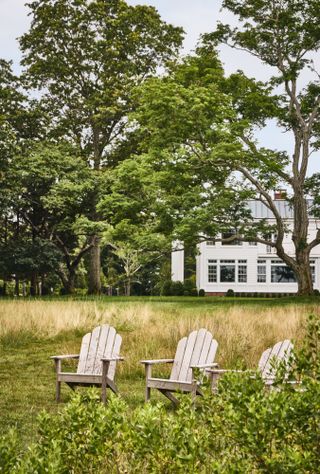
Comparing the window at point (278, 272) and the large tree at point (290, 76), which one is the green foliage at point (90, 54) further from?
the window at point (278, 272)

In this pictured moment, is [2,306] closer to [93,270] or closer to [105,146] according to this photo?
[93,270]

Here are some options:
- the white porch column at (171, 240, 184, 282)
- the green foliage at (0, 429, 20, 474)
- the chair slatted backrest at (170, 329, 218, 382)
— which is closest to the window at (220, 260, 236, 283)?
the white porch column at (171, 240, 184, 282)

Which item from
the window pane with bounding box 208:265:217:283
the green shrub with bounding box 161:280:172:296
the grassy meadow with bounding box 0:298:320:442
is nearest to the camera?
the grassy meadow with bounding box 0:298:320:442

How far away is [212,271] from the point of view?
51.3 metres

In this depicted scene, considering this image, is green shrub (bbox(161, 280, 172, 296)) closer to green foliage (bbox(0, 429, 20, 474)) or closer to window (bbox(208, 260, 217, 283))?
window (bbox(208, 260, 217, 283))

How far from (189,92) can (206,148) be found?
2.58m

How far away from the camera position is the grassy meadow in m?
9.40

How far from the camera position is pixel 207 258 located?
5125 centimetres

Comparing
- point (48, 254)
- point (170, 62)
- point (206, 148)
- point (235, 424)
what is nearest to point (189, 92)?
point (206, 148)

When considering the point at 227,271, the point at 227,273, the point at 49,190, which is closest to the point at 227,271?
the point at 227,271

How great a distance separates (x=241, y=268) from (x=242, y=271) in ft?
0.70

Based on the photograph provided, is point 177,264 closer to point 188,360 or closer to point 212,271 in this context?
point 212,271

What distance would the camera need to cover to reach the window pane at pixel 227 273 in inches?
2026

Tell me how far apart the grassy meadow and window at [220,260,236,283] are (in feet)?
116
